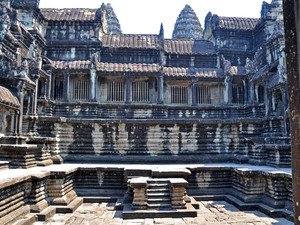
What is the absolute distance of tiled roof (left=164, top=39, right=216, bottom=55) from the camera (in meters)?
22.2

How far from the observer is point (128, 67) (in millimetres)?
19906

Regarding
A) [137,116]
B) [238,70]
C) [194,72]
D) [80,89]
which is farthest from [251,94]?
[80,89]

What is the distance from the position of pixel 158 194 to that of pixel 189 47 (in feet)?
60.7

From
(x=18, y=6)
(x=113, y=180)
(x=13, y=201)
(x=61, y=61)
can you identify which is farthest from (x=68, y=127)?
(x=18, y=6)

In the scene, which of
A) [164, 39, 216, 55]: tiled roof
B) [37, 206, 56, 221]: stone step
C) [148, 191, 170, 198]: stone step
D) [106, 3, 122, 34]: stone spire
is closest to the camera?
[37, 206, 56, 221]: stone step

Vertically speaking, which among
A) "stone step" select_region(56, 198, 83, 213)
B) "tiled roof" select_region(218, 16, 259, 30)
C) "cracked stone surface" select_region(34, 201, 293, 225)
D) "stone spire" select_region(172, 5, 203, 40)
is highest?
"stone spire" select_region(172, 5, 203, 40)

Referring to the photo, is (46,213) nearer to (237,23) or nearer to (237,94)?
(237,94)

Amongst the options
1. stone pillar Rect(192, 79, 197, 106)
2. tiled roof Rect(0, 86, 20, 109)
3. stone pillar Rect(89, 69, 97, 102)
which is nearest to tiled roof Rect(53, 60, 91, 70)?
stone pillar Rect(89, 69, 97, 102)

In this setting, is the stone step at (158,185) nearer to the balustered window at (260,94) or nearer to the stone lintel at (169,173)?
the stone lintel at (169,173)

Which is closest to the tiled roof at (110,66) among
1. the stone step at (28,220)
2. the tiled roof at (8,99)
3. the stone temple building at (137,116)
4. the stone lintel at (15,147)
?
the stone temple building at (137,116)

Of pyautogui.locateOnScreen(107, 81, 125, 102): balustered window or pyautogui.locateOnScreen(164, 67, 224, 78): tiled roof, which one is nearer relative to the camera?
pyautogui.locateOnScreen(164, 67, 224, 78): tiled roof

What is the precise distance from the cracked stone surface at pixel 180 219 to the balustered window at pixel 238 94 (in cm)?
1526

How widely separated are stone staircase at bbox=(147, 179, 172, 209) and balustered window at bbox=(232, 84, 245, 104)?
15.9m

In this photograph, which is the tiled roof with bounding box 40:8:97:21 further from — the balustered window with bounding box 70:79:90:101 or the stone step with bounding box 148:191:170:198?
Answer: the stone step with bounding box 148:191:170:198
